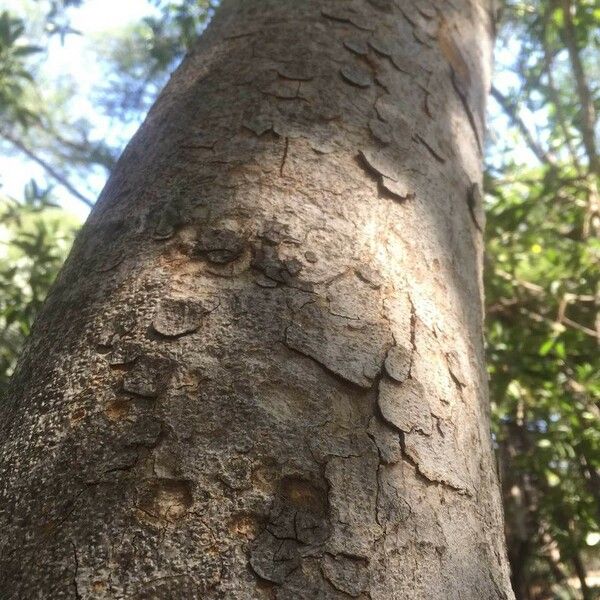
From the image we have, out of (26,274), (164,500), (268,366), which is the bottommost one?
(164,500)

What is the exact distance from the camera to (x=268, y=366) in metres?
0.63

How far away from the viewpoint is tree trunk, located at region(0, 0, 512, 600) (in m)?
0.53

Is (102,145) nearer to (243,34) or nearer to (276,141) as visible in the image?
(243,34)

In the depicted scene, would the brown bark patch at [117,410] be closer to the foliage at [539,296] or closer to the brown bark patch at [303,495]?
the brown bark patch at [303,495]

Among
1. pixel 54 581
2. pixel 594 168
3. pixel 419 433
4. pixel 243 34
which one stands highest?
pixel 594 168

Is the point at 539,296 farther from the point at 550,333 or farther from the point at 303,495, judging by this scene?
the point at 303,495

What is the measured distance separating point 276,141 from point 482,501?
0.50 metres

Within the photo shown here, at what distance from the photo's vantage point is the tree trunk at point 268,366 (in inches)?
20.9

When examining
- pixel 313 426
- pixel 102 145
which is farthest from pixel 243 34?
pixel 102 145

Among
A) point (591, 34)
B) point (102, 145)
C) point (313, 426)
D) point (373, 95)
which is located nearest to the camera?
point (313, 426)

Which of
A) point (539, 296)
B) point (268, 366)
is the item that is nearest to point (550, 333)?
point (539, 296)

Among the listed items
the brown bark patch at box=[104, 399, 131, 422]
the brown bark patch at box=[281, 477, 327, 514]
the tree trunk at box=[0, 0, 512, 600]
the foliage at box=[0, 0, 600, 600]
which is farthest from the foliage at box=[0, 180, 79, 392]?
the brown bark patch at box=[281, 477, 327, 514]

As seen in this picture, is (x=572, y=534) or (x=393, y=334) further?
(x=572, y=534)

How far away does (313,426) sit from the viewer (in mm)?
607
